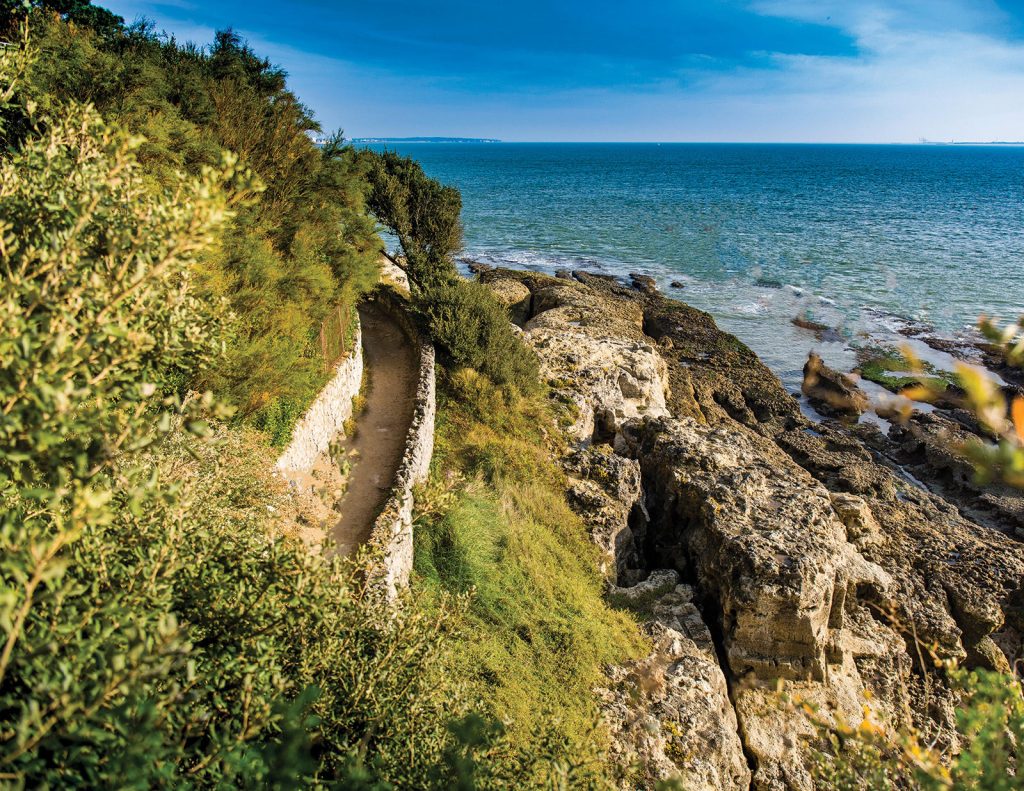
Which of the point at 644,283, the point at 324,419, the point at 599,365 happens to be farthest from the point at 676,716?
the point at 644,283

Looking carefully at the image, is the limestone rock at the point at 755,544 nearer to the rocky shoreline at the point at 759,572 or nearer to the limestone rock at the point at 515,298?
the rocky shoreline at the point at 759,572

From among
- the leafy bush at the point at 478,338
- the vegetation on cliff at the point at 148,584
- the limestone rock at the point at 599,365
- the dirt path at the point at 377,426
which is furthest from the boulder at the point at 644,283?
the vegetation on cliff at the point at 148,584

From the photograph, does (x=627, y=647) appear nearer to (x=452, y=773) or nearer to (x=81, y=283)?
(x=452, y=773)

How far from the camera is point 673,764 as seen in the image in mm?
11703

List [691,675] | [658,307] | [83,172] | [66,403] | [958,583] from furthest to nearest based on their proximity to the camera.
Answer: [658,307] → [958,583] → [691,675] → [83,172] → [66,403]

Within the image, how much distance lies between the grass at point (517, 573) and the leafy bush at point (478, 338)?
5.08 ft

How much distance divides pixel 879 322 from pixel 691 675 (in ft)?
145

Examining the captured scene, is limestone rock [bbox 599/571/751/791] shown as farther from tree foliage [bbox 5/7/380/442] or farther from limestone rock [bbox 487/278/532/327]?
limestone rock [bbox 487/278/532/327]

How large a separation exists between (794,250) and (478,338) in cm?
6306

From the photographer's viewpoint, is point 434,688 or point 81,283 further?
point 434,688

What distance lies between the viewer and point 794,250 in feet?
240

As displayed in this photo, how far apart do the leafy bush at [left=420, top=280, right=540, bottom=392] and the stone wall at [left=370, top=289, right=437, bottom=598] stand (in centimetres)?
100

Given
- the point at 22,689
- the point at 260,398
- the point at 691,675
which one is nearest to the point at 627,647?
the point at 691,675

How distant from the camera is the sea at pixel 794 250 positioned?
4784cm
